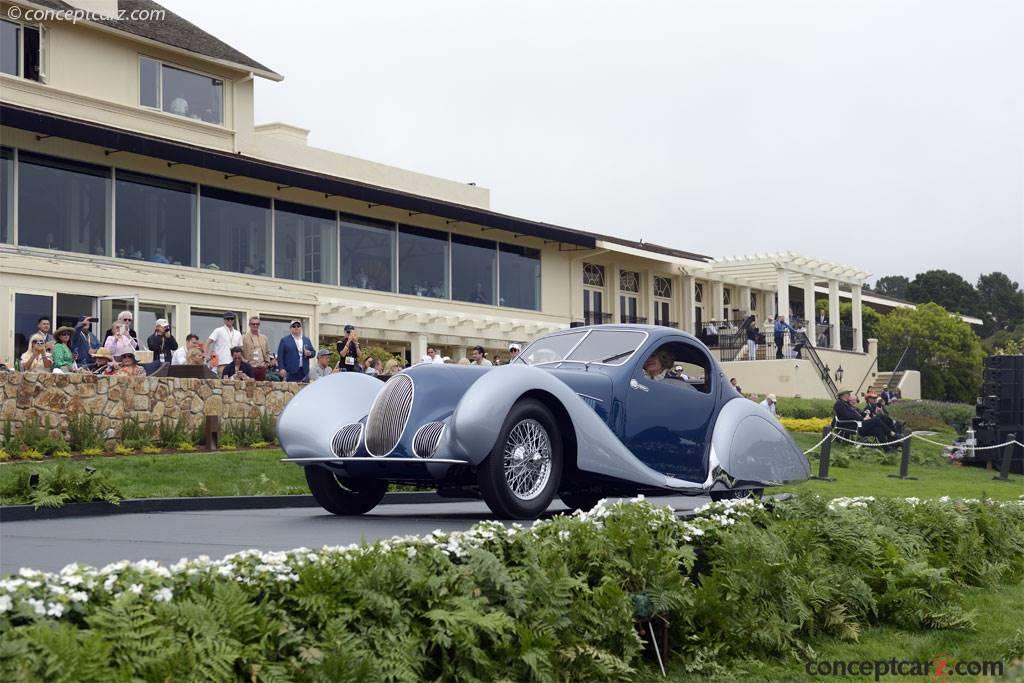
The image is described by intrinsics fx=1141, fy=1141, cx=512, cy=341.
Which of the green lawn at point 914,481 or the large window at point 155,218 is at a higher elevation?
the large window at point 155,218

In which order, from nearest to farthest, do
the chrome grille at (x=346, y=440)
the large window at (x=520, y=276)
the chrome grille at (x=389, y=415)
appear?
the chrome grille at (x=389, y=415) → the chrome grille at (x=346, y=440) → the large window at (x=520, y=276)

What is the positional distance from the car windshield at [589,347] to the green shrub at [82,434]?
7.27m

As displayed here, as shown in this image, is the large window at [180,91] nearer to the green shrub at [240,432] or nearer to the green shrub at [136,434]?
the green shrub at [240,432]

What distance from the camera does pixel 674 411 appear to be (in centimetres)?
1110

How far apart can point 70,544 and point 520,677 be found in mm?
4359

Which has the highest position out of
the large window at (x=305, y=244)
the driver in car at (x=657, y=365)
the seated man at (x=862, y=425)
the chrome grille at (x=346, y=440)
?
the large window at (x=305, y=244)

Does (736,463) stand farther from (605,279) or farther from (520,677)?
(605,279)

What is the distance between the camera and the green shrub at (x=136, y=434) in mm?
16438

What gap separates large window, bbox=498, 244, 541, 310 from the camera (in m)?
38.3

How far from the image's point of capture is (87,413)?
16.3 m

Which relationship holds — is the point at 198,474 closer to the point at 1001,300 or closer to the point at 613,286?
the point at 613,286

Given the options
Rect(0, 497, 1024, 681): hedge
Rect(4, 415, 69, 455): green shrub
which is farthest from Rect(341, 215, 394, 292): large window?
Rect(0, 497, 1024, 681): hedge

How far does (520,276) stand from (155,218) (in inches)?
578

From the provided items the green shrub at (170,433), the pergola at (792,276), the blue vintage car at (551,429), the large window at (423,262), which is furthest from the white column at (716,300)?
the blue vintage car at (551,429)
